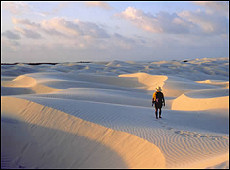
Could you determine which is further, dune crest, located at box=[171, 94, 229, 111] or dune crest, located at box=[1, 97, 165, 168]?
dune crest, located at box=[171, 94, 229, 111]

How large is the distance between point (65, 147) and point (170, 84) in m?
17.6

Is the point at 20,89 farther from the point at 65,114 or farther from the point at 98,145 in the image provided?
the point at 98,145

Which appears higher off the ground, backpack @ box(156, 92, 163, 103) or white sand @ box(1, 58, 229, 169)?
backpack @ box(156, 92, 163, 103)

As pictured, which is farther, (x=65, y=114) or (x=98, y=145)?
(x=65, y=114)

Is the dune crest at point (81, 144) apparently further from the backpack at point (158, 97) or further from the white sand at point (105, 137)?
the backpack at point (158, 97)

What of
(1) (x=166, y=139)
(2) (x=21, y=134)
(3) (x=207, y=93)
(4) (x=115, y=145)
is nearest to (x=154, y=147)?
(1) (x=166, y=139)

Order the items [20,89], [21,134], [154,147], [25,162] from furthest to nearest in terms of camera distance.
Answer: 1. [20,89]
2. [21,134]
3. [25,162]
4. [154,147]

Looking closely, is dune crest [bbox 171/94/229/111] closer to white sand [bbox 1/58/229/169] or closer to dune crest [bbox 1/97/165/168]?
white sand [bbox 1/58/229/169]

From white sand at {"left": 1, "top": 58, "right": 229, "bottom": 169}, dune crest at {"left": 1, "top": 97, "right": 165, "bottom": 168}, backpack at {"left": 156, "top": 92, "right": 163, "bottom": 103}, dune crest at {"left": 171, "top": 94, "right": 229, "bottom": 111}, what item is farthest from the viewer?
dune crest at {"left": 171, "top": 94, "right": 229, "bottom": 111}

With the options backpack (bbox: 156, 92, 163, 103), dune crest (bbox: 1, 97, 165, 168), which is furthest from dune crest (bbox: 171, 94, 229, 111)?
dune crest (bbox: 1, 97, 165, 168)

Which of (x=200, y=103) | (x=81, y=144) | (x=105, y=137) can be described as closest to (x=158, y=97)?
(x=105, y=137)

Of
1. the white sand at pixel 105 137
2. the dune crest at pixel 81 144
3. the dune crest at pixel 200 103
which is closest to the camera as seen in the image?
the white sand at pixel 105 137

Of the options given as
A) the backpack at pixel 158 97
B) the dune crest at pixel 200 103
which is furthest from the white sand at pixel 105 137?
the backpack at pixel 158 97

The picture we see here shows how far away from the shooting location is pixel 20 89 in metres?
20.8
